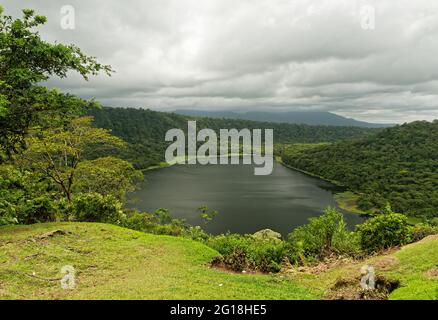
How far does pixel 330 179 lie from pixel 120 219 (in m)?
99.3

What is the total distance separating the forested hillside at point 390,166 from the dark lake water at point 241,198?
8194 mm

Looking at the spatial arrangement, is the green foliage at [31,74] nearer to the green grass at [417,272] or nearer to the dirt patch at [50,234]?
the dirt patch at [50,234]

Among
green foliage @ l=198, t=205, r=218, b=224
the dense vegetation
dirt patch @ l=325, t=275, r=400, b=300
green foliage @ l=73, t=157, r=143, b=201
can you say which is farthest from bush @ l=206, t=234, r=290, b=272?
green foliage @ l=198, t=205, r=218, b=224

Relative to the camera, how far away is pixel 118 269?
13.9 metres

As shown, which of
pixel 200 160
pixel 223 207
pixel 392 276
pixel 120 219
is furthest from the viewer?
pixel 200 160

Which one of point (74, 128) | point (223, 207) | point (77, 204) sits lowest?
point (223, 207)

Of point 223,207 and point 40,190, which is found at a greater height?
point 40,190

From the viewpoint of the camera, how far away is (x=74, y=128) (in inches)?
1135

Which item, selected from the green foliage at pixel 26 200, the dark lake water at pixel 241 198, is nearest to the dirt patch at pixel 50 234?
the green foliage at pixel 26 200

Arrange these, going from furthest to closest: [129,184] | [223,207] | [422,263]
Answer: [223,207] < [129,184] < [422,263]

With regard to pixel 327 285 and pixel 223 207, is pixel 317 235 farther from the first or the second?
pixel 223 207

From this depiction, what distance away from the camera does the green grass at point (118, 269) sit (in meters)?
10.4

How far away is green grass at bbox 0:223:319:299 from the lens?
10438 mm
